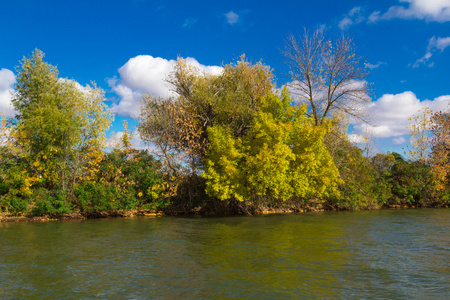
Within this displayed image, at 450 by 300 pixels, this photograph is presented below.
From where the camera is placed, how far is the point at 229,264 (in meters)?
9.81

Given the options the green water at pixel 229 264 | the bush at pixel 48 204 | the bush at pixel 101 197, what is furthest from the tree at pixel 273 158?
the bush at pixel 48 204

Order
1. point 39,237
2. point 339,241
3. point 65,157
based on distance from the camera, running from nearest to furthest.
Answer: point 339,241 < point 39,237 < point 65,157

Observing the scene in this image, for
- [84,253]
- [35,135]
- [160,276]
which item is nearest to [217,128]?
[35,135]

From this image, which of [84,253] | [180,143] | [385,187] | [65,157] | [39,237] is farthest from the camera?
[385,187]

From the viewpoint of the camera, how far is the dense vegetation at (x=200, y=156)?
2306 centimetres

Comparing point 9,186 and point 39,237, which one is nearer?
point 39,237

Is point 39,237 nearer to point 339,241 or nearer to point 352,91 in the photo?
point 339,241

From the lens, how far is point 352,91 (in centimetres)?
2731

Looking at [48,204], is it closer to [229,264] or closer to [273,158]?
[273,158]

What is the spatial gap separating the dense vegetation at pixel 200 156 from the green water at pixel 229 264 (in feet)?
24.3

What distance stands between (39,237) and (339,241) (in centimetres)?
1381

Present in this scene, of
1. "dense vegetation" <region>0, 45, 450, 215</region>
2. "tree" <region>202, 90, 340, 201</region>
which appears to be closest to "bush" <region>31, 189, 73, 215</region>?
"dense vegetation" <region>0, 45, 450, 215</region>

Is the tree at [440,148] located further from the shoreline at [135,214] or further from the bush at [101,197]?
the bush at [101,197]

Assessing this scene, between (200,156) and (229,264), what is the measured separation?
60.5 ft
